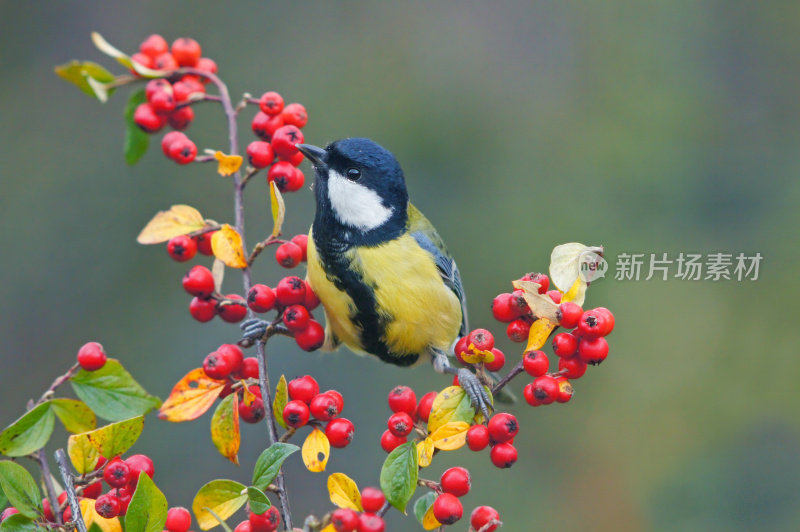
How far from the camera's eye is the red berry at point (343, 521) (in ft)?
3.72

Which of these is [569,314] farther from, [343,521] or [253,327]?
[253,327]

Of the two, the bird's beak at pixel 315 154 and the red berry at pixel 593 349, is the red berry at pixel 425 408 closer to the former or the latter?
the red berry at pixel 593 349

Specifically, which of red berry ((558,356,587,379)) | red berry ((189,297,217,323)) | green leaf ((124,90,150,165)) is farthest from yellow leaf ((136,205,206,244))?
red berry ((558,356,587,379))

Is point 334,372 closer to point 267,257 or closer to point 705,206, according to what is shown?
point 267,257

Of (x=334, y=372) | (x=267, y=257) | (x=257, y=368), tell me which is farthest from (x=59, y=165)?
(x=257, y=368)

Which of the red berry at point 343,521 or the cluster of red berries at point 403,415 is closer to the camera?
the red berry at point 343,521

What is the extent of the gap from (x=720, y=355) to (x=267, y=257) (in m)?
1.96

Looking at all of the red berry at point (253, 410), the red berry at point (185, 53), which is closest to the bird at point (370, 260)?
the red berry at point (185, 53)

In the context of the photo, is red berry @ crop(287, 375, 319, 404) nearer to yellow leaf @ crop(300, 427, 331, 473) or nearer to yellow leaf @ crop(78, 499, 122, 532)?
yellow leaf @ crop(300, 427, 331, 473)

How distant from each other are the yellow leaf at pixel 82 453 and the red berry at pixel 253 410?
1.02ft

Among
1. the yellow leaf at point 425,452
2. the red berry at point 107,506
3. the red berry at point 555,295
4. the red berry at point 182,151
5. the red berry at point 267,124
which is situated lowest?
the red berry at point 107,506

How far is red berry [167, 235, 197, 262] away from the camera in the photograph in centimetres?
152

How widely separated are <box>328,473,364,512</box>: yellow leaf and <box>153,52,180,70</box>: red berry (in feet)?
3.15

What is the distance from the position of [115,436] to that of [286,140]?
0.66 meters
